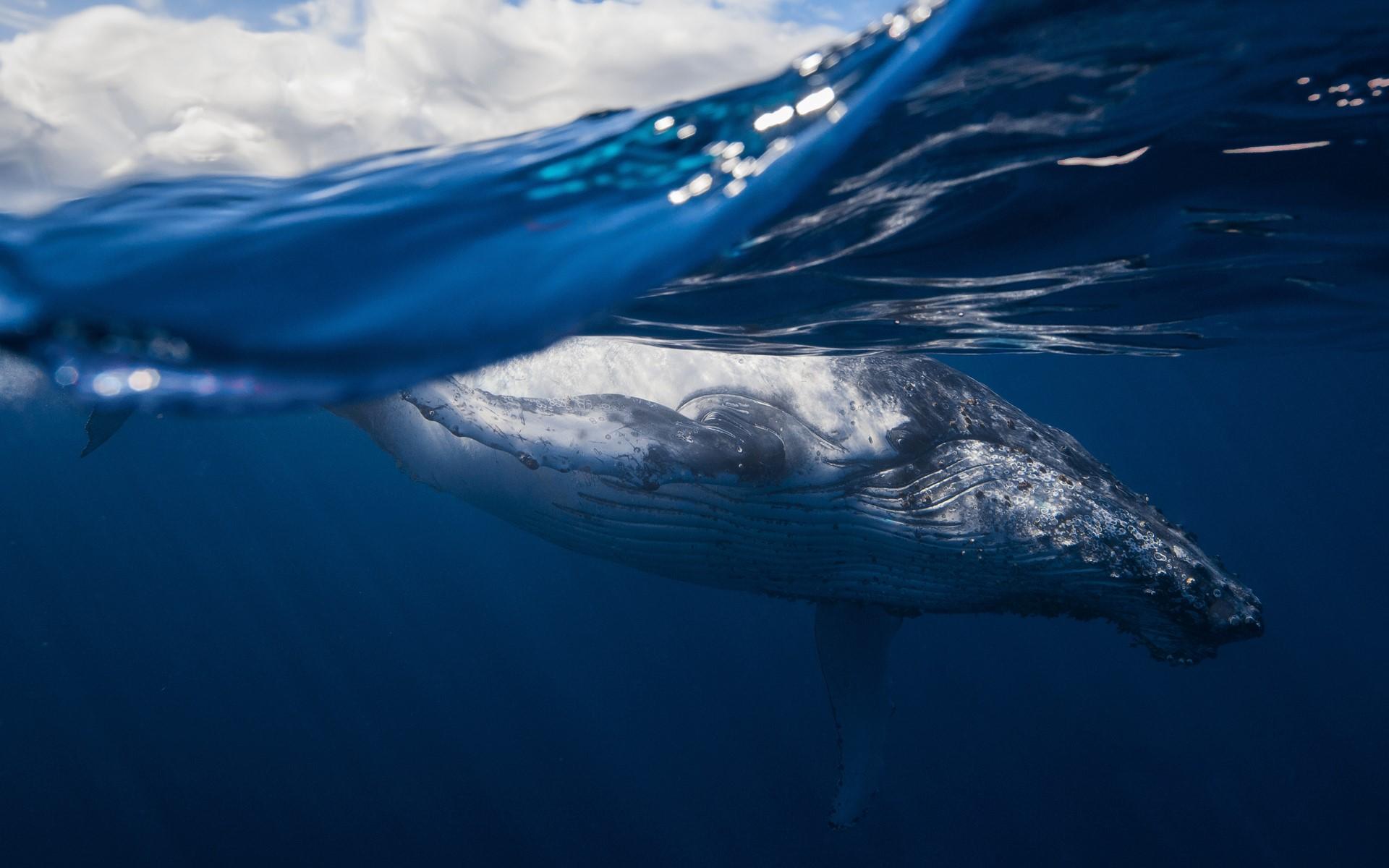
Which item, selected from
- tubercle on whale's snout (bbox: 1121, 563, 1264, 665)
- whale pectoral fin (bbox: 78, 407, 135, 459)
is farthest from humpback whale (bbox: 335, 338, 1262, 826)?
whale pectoral fin (bbox: 78, 407, 135, 459)

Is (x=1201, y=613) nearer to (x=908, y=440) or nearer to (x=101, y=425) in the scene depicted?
(x=908, y=440)

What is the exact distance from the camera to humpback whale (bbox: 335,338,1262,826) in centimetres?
533

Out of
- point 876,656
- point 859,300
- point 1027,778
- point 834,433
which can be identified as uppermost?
point 859,300

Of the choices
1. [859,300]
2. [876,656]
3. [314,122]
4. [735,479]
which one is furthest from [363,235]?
[876,656]

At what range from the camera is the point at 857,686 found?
7664 mm

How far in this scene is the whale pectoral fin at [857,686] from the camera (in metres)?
7.44

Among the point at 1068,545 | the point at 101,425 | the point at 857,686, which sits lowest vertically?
the point at 857,686

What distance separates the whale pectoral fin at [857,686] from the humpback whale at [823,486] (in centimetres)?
4

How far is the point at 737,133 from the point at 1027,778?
32.3 m

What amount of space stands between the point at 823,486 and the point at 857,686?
291 cm

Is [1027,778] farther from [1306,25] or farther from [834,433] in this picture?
[1306,25]

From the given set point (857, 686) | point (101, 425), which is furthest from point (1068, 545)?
point (101, 425)

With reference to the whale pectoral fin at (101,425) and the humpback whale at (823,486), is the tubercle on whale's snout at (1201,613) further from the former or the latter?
the whale pectoral fin at (101,425)

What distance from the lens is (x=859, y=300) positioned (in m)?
8.09
